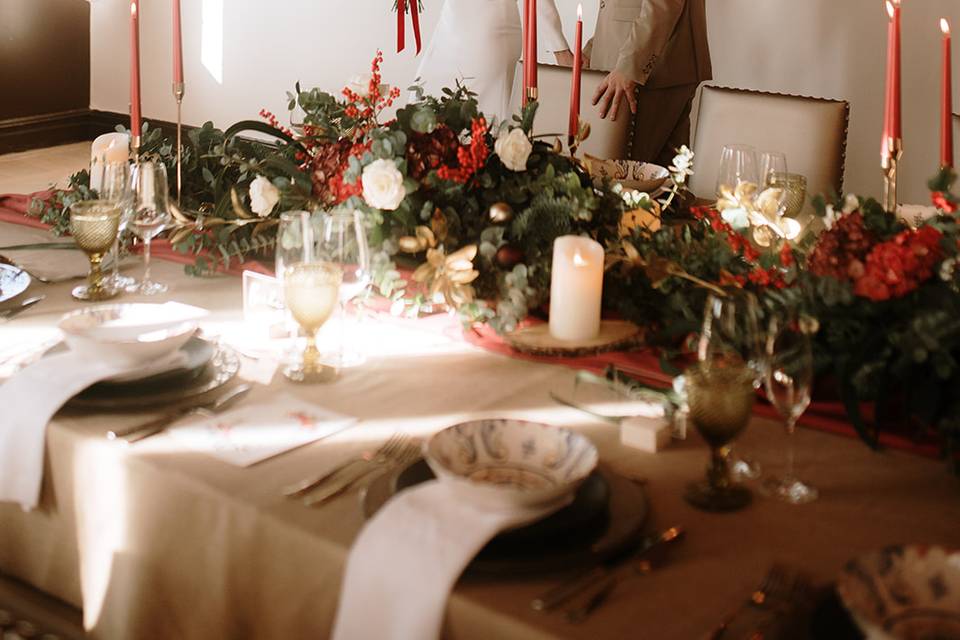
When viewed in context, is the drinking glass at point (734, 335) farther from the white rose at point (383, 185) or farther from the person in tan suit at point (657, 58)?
the person in tan suit at point (657, 58)

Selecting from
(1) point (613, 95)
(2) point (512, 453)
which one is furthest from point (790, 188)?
(1) point (613, 95)

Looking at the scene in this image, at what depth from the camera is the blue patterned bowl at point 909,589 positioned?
911 mm

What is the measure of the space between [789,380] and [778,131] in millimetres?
1794

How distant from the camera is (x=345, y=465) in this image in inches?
48.5

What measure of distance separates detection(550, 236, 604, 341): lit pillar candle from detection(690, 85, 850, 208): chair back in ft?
3.87

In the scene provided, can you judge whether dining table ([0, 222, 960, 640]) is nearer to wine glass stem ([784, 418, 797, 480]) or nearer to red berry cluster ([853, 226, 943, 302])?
wine glass stem ([784, 418, 797, 480])

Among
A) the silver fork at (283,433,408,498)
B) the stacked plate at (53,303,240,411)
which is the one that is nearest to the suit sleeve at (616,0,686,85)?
the stacked plate at (53,303,240,411)

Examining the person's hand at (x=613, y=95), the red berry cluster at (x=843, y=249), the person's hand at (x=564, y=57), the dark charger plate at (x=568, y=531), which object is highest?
the person's hand at (x=564, y=57)

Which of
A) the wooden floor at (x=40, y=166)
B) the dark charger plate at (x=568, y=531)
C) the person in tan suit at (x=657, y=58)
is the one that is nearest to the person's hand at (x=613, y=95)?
the person in tan suit at (x=657, y=58)

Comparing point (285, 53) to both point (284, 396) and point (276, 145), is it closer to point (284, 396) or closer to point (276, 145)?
point (276, 145)

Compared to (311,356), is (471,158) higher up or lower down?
higher up

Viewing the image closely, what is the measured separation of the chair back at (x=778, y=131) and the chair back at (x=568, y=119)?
9.6 inches

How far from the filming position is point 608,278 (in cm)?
174

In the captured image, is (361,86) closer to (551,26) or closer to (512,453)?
(512,453)
